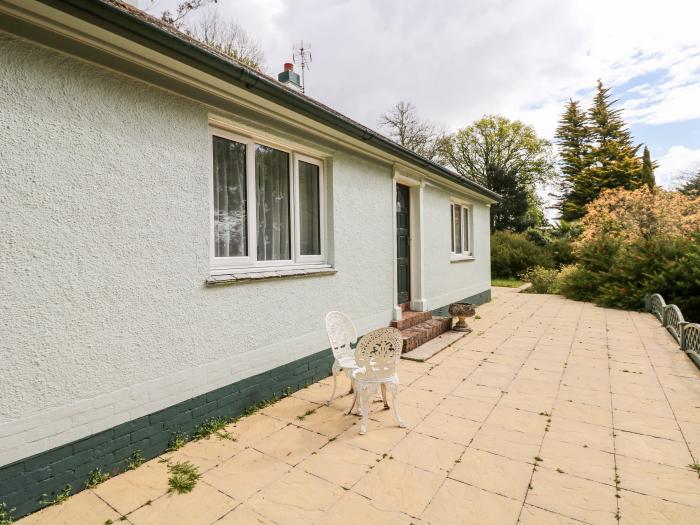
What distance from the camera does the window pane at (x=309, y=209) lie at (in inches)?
206

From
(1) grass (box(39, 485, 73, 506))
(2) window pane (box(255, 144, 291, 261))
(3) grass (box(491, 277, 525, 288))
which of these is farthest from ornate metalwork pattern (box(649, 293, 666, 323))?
(1) grass (box(39, 485, 73, 506))

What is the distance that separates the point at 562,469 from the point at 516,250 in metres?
19.0

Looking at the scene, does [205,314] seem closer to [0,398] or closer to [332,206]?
[0,398]

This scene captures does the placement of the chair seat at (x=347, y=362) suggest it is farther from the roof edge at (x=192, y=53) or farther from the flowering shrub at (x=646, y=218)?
the flowering shrub at (x=646, y=218)

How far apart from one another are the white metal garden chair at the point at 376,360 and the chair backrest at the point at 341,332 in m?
0.68

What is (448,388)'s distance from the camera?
4.82m

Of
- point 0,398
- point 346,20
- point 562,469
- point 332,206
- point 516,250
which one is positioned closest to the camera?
point 0,398

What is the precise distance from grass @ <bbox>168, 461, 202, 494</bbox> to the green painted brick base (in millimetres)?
347

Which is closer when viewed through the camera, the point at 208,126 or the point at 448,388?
the point at 208,126

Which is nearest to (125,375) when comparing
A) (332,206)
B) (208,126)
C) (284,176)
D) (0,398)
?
(0,398)

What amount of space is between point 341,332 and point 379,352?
38.2 inches

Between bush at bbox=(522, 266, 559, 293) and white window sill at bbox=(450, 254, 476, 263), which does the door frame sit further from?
bush at bbox=(522, 266, 559, 293)

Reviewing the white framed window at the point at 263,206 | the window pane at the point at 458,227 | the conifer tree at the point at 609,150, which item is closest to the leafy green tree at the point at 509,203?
the conifer tree at the point at 609,150

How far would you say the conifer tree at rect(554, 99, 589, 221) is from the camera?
28.8 metres
